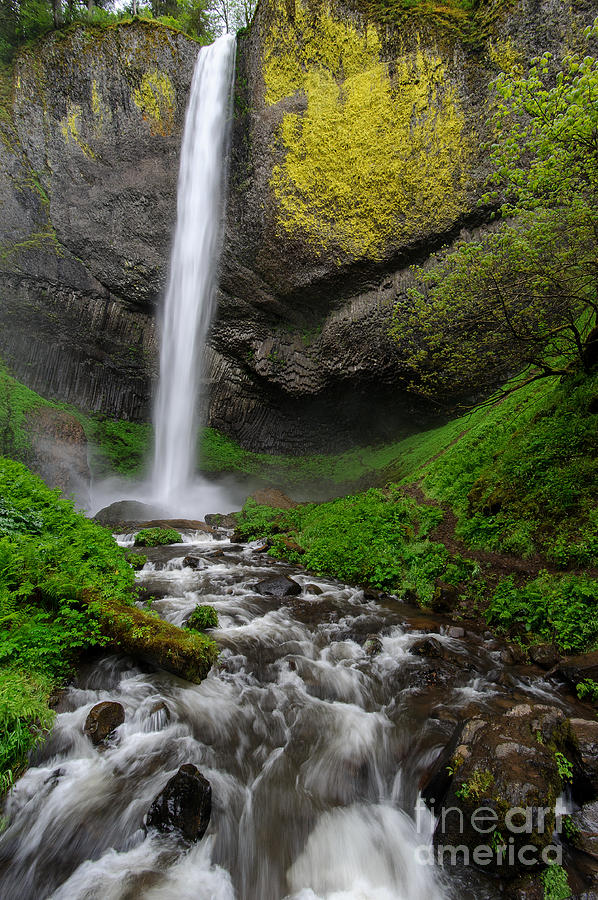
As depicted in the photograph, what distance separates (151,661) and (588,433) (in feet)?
25.2

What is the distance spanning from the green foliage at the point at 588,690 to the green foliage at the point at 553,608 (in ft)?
2.10

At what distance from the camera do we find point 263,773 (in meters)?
3.49

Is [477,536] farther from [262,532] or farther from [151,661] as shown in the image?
[262,532]

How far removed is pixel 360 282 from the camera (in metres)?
17.3

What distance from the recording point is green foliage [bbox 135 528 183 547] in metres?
A: 10.6

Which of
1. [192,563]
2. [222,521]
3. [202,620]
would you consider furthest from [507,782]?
[222,521]

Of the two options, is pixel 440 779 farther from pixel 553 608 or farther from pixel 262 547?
pixel 262 547

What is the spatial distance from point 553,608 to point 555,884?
3.48 metres

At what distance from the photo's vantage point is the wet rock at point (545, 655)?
4794mm

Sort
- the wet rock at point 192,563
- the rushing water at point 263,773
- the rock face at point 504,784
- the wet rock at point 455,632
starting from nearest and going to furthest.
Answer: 1. the rock face at point 504,784
2. the rushing water at point 263,773
3. the wet rock at point 455,632
4. the wet rock at point 192,563

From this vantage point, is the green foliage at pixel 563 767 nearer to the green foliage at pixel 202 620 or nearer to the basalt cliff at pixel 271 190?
the green foliage at pixel 202 620

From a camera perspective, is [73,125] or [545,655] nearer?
[545,655]

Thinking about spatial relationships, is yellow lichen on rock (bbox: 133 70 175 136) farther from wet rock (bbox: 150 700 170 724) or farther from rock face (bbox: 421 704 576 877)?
rock face (bbox: 421 704 576 877)

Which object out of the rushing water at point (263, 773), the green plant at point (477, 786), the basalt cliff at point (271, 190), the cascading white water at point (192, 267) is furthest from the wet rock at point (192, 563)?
the basalt cliff at point (271, 190)
